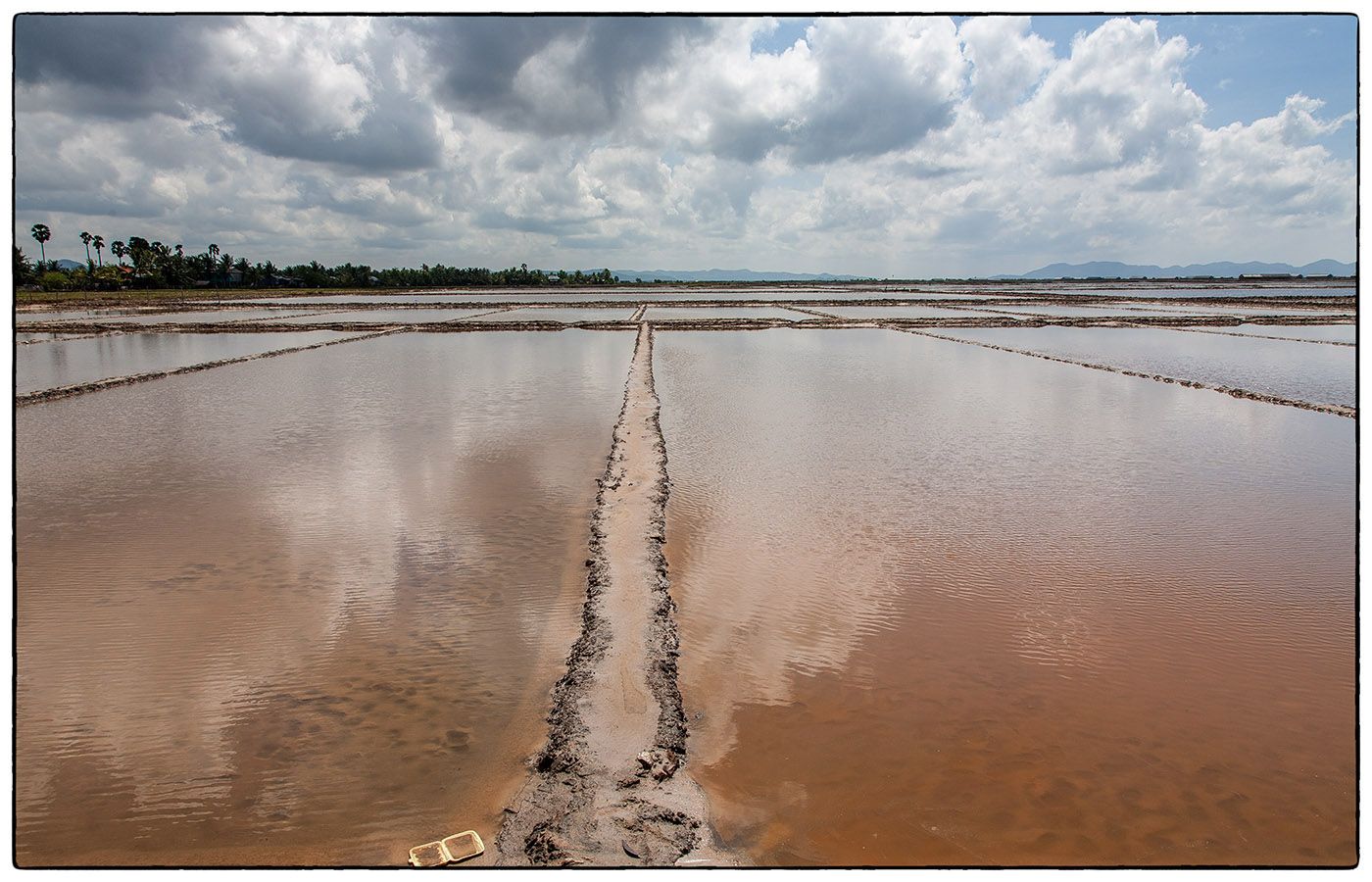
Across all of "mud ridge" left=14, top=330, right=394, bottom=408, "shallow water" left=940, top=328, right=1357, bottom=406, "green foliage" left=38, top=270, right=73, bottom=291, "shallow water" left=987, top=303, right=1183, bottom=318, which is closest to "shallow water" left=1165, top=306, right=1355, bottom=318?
"shallow water" left=987, top=303, right=1183, bottom=318

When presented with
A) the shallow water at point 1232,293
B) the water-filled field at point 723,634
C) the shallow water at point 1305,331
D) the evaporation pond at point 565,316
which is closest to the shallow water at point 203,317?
the evaporation pond at point 565,316

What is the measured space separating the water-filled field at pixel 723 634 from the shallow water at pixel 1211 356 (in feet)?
13.1

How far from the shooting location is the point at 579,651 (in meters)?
4.04

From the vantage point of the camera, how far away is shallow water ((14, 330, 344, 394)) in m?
14.8

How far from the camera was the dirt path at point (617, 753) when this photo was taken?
8.95 ft

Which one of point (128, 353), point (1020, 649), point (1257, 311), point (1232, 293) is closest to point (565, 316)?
point (128, 353)

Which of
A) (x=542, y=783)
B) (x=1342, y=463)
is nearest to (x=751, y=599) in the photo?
(x=542, y=783)

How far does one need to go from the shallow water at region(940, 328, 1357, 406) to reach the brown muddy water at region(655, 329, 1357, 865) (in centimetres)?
562

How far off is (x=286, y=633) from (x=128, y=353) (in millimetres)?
18874

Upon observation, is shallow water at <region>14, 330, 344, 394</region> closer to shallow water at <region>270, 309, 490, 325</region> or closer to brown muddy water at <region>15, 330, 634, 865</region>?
shallow water at <region>270, 309, 490, 325</region>

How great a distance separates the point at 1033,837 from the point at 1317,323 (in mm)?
33077

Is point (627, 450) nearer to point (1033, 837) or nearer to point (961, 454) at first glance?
point (961, 454)

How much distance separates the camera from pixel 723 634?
4.29 metres

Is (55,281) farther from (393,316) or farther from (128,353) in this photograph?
(128,353)
